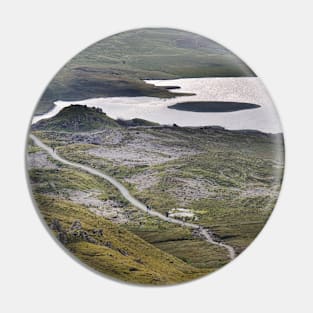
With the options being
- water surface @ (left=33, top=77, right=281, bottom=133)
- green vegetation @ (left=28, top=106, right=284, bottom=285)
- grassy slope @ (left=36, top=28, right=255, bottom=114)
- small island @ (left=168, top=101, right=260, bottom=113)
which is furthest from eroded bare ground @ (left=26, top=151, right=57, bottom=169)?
small island @ (left=168, top=101, right=260, bottom=113)

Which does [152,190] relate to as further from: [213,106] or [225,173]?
[213,106]

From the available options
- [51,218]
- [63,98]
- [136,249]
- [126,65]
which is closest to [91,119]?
[63,98]

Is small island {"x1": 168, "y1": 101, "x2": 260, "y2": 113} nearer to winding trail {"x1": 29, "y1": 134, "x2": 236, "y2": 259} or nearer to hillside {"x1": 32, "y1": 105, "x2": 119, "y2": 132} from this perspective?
hillside {"x1": 32, "y1": 105, "x2": 119, "y2": 132}

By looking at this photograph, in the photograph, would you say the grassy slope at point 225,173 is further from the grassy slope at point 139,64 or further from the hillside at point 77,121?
the grassy slope at point 139,64

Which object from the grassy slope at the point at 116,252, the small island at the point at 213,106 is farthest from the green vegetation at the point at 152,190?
the small island at the point at 213,106

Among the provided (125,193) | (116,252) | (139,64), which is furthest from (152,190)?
(139,64)
